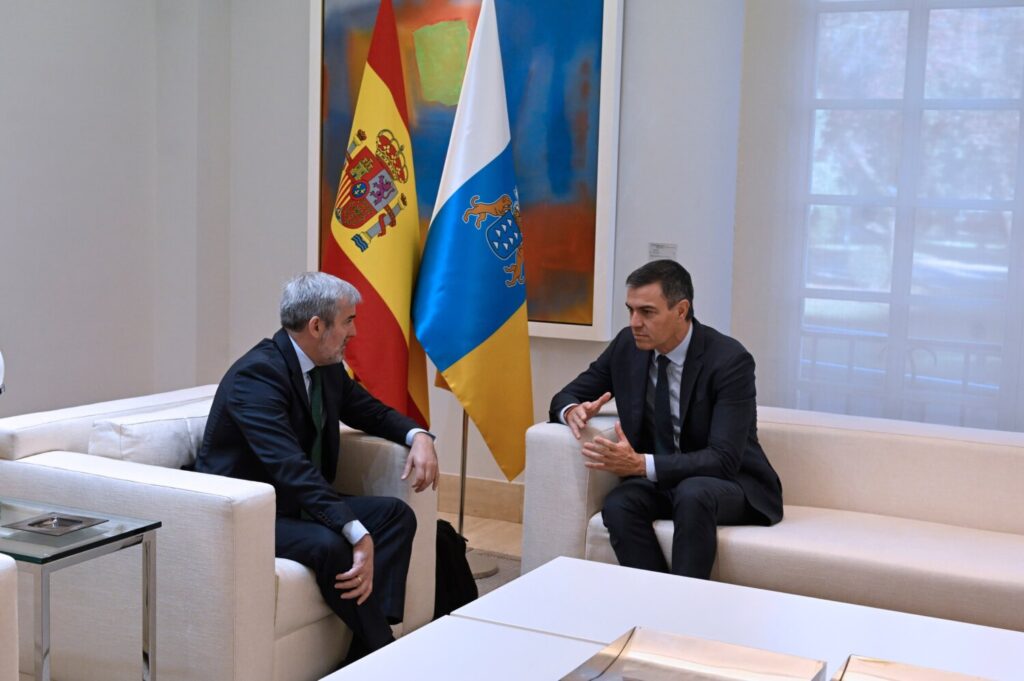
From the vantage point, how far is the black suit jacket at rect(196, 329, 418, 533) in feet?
9.93

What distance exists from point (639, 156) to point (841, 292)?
104 cm

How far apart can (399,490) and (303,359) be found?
506 millimetres

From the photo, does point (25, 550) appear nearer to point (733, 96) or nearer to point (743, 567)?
point (743, 567)

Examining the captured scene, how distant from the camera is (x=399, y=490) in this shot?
3.40 meters

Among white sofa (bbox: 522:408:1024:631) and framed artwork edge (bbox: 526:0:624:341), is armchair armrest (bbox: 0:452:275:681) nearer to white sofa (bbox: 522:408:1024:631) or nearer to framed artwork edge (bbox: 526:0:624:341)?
white sofa (bbox: 522:408:1024:631)

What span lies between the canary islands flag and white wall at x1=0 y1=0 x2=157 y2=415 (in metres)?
1.85

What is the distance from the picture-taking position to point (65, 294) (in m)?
5.01

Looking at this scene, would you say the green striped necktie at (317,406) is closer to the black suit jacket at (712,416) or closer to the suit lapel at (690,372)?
the black suit jacket at (712,416)

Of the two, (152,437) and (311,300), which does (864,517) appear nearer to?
(311,300)

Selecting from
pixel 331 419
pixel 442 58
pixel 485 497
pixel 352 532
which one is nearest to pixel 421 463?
pixel 331 419

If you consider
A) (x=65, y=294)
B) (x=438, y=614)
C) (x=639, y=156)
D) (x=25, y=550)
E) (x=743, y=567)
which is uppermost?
(x=639, y=156)

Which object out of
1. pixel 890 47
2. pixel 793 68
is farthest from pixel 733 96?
pixel 890 47

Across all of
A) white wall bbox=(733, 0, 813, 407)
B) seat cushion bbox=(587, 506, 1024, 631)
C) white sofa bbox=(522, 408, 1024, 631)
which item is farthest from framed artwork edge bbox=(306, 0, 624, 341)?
seat cushion bbox=(587, 506, 1024, 631)

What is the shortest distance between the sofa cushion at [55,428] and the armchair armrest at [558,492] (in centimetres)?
116
